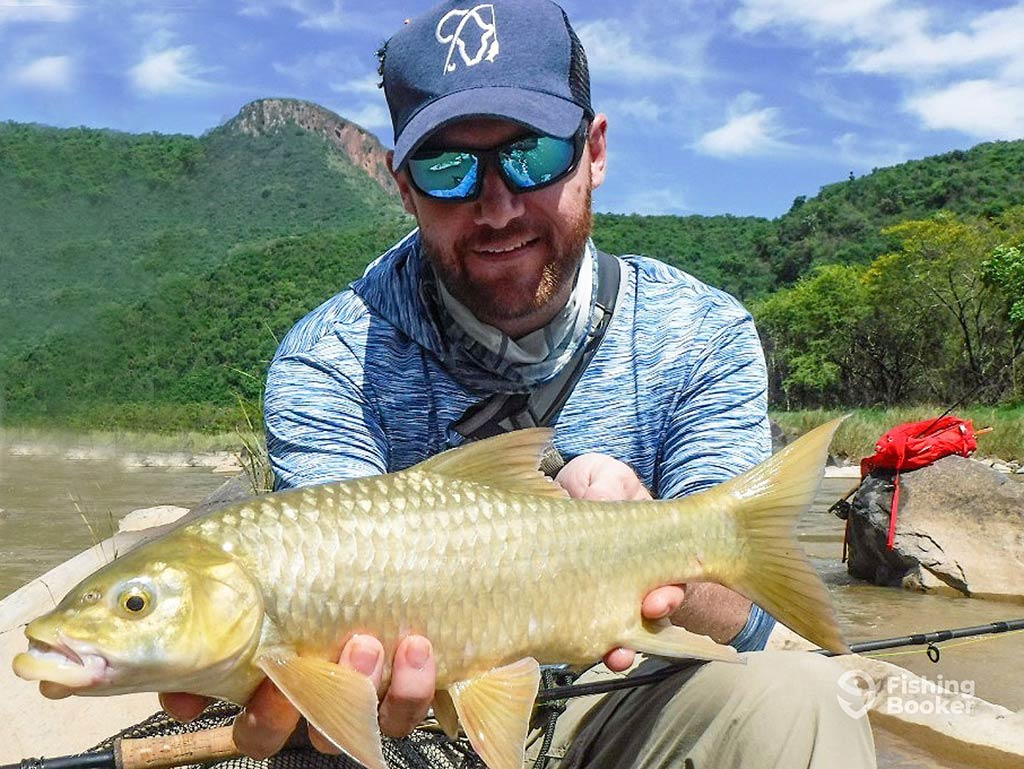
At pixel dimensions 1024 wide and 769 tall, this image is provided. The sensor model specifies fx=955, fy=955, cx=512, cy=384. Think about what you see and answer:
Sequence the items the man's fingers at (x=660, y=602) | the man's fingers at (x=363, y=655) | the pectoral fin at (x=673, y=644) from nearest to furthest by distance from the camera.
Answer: the man's fingers at (x=363, y=655) < the pectoral fin at (x=673, y=644) < the man's fingers at (x=660, y=602)

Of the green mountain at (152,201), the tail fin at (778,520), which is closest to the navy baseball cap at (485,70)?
the tail fin at (778,520)

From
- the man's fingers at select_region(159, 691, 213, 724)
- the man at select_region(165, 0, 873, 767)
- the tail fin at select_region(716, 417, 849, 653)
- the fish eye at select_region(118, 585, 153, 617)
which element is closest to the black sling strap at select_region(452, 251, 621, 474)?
the man at select_region(165, 0, 873, 767)

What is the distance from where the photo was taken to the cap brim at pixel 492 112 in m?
2.40

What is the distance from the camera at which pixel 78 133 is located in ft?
255

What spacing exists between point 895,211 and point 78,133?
66.5 meters

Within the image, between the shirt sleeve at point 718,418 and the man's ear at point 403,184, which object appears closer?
the shirt sleeve at point 718,418

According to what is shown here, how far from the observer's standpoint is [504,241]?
8.41 ft

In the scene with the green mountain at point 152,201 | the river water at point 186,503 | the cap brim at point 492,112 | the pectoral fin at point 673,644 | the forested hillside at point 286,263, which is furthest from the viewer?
the green mountain at point 152,201

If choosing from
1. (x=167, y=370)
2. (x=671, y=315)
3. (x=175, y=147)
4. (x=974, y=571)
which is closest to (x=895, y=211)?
(x=167, y=370)

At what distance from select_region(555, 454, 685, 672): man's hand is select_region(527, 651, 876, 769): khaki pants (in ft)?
0.81

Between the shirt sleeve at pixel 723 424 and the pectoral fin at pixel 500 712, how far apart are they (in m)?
0.75

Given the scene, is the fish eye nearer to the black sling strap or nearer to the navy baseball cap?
the black sling strap

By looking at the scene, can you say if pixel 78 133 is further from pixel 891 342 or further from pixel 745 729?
pixel 745 729

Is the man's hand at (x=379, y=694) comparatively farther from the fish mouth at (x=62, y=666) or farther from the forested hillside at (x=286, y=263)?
the forested hillside at (x=286, y=263)
